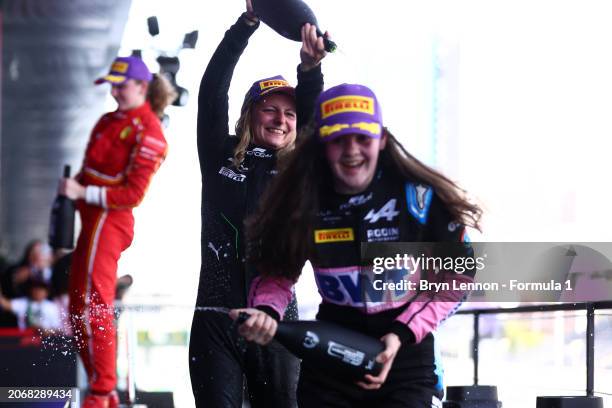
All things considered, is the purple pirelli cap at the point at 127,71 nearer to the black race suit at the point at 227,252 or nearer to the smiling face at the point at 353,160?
the black race suit at the point at 227,252

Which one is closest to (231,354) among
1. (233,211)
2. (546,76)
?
(233,211)

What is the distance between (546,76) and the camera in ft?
14.7

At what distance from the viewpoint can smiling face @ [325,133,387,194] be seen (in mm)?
2600

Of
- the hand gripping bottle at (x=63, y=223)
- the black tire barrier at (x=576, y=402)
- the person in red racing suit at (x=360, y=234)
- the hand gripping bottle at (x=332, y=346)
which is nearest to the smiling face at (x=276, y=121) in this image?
the hand gripping bottle at (x=63, y=223)

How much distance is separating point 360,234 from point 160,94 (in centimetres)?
114

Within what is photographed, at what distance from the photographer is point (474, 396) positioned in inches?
160

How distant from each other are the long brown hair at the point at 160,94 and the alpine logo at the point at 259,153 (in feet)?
1.01

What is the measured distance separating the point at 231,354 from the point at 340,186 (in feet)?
2.75

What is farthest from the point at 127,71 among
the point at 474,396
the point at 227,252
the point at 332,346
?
the point at 474,396

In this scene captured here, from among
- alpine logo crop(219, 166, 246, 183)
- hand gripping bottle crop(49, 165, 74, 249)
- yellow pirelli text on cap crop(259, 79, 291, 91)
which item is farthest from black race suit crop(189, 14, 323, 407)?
hand gripping bottle crop(49, 165, 74, 249)

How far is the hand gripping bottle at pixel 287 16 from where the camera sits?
3285 mm

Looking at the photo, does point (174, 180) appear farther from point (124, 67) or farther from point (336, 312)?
point (336, 312)

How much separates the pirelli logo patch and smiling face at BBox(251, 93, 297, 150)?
79 centimetres

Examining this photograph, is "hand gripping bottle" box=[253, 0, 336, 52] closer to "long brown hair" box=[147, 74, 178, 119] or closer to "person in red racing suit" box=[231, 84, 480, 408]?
"long brown hair" box=[147, 74, 178, 119]
